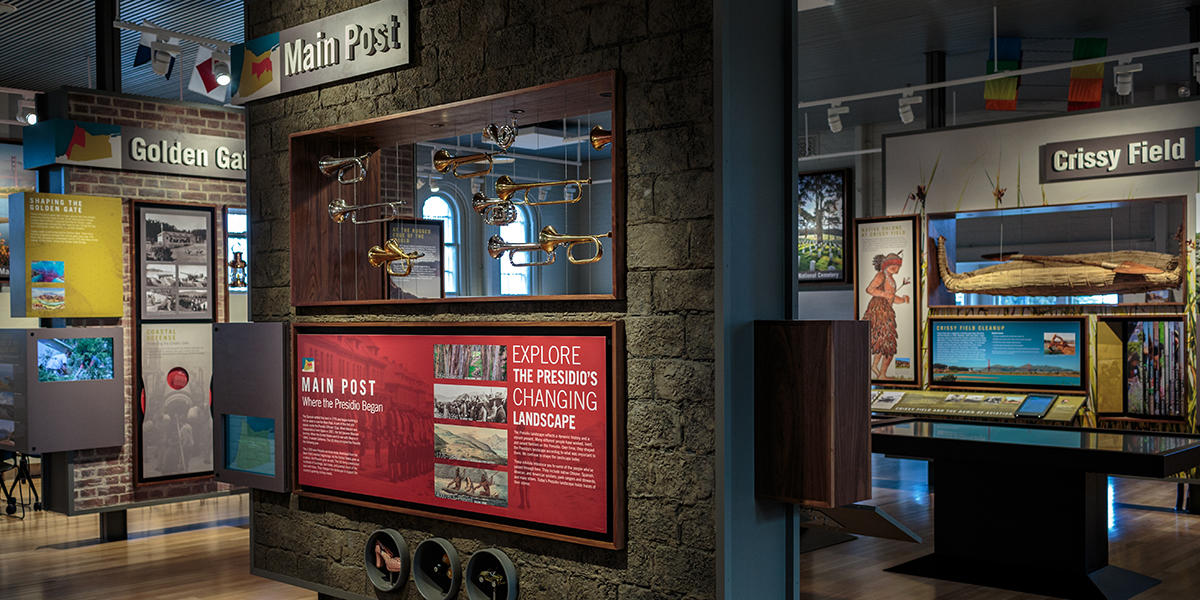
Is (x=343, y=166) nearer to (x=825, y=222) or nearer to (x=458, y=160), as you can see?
(x=458, y=160)

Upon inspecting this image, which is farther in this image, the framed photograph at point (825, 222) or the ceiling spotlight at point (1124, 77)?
the framed photograph at point (825, 222)

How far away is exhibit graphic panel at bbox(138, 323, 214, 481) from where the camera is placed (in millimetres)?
7539

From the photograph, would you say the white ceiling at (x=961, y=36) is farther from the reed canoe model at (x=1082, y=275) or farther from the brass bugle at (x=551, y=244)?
the brass bugle at (x=551, y=244)

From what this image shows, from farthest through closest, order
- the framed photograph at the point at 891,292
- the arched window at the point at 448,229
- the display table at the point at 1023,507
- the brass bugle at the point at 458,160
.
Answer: the arched window at the point at 448,229
the framed photograph at the point at 891,292
the display table at the point at 1023,507
the brass bugle at the point at 458,160

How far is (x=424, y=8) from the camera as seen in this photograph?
4449mm

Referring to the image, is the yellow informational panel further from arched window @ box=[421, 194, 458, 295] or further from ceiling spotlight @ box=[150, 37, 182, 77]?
arched window @ box=[421, 194, 458, 295]

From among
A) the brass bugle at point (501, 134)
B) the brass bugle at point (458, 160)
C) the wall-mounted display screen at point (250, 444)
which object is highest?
the brass bugle at point (501, 134)

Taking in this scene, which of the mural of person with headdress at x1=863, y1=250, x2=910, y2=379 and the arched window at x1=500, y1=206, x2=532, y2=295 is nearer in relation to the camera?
the mural of person with headdress at x1=863, y1=250, x2=910, y2=379

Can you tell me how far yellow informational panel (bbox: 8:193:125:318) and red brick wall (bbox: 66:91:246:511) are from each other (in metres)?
0.15

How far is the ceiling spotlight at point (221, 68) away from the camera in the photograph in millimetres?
8852

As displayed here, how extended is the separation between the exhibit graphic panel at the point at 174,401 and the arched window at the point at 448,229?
7259 mm

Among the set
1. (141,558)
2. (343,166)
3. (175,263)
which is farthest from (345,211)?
(175,263)

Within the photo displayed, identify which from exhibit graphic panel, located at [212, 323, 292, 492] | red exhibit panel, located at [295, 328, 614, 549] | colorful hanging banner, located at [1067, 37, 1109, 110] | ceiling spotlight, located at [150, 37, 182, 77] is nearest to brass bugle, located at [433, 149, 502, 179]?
red exhibit panel, located at [295, 328, 614, 549]

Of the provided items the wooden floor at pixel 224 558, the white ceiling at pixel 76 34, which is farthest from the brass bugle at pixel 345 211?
the white ceiling at pixel 76 34
